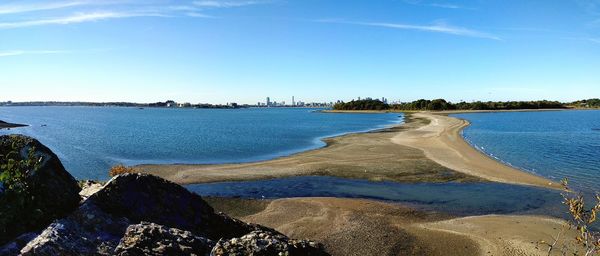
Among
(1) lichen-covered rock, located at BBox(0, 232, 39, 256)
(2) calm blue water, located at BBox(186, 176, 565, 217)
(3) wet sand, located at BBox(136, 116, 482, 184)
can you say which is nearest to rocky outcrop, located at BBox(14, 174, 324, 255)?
(1) lichen-covered rock, located at BBox(0, 232, 39, 256)

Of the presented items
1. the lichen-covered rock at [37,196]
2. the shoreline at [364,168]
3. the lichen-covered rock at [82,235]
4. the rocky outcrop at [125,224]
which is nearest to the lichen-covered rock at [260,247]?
the rocky outcrop at [125,224]

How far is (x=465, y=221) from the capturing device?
64.6 ft

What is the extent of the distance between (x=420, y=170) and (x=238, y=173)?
1421 centimetres

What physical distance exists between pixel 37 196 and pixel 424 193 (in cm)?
2255

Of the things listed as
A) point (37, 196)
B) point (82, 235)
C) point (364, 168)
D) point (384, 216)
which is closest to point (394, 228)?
point (384, 216)

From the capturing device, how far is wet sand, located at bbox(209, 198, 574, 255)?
16016 mm

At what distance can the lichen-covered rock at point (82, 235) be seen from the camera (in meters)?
5.66

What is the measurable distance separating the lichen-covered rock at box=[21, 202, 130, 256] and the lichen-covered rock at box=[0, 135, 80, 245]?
1.33 feet

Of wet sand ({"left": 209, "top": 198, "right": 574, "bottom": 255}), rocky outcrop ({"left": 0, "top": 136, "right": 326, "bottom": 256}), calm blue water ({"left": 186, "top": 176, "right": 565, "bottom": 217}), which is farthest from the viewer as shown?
calm blue water ({"left": 186, "top": 176, "right": 565, "bottom": 217})

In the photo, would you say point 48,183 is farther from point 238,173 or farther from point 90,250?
point 238,173

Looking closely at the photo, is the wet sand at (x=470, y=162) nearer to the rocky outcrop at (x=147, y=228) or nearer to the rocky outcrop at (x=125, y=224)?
the rocky outcrop at (x=147, y=228)

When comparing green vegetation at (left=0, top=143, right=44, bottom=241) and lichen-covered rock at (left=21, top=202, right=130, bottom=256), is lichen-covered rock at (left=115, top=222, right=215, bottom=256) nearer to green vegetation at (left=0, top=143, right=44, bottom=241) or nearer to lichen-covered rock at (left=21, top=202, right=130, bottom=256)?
lichen-covered rock at (left=21, top=202, right=130, bottom=256)

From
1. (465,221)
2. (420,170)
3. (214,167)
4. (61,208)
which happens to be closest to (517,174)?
(420,170)

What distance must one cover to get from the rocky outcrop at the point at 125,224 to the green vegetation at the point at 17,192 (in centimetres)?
9
